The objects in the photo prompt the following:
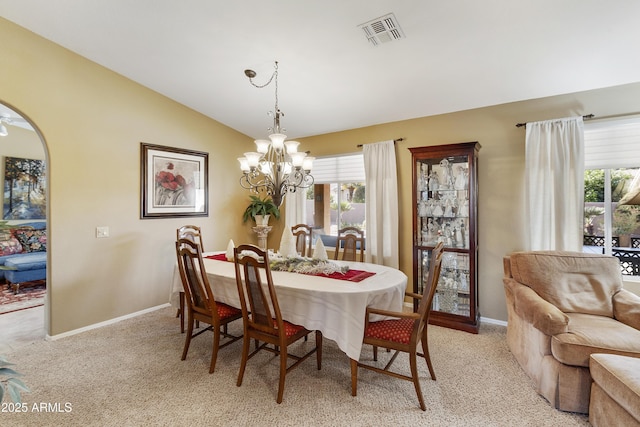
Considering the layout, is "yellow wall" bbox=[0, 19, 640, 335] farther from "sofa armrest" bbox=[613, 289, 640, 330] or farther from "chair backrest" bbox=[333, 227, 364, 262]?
"sofa armrest" bbox=[613, 289, 640, 330]

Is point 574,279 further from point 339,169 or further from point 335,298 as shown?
point 339,169

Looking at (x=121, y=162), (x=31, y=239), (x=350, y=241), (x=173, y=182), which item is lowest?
(x=31, y=239)

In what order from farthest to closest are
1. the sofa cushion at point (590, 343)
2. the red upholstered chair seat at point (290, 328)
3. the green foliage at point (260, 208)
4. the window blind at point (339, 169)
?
the green foliage at point (260, 208) → the window blind at point (339, 169) → the red upholstered chair seat at point (290, 328) → the sofa cushion at point (590, 343)

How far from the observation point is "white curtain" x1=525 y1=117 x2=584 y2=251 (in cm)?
304

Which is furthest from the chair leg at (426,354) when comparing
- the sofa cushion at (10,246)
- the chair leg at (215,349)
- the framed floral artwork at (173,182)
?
the sofa cushion at (10,246)

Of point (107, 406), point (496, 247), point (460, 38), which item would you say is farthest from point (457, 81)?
point (107, 406)

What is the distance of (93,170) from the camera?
11.2 ft

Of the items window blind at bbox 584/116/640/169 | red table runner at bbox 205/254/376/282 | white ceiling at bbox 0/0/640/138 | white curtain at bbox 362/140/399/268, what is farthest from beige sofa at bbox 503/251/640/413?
white ceiling at bbox 0/0/640/138

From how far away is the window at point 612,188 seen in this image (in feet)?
9.73

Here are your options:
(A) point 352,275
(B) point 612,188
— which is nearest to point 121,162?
(A) point 352,275

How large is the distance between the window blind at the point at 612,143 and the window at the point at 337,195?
262 centimetres

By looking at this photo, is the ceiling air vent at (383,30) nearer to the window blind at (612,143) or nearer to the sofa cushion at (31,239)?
the window blind at (612,143)

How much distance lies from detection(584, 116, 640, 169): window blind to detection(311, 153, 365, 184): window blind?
8.60ft

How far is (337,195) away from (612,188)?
3292 millimetres
